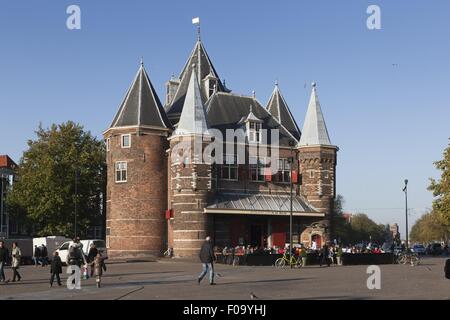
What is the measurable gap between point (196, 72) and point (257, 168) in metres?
12.2

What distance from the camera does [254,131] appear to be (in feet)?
174

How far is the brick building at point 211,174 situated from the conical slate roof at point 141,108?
0.09 metres

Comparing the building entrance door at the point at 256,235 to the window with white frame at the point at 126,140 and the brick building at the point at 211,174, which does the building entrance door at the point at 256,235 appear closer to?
the brick building at the point at 211,174

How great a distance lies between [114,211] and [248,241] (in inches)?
451

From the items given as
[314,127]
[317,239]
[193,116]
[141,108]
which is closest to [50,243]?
[141,108]

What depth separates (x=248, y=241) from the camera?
51500 mm

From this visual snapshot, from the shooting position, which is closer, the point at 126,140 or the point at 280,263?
the point at 280,263

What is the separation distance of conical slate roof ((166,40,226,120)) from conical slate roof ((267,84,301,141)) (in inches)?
196

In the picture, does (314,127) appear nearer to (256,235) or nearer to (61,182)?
(256,235)

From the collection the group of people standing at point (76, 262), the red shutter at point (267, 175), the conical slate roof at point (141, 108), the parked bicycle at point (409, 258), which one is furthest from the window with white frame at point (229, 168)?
the group of people standing at point (76, 262)

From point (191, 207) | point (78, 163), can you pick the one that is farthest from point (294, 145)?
point (78, 163)

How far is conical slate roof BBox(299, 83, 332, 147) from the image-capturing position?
53.9 meters

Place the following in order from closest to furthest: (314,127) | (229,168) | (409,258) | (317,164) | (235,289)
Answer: (235,289) < (409,258) < (229,168) < (317,164) < (314,127)
